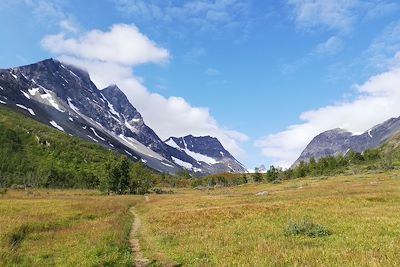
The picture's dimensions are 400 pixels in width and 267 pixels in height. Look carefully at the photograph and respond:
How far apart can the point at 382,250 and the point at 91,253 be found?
12.5 m

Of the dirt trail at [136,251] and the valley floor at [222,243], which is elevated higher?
the valley floor at [222,243]

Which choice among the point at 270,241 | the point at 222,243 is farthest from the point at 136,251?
the point at 270,241

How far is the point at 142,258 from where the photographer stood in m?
20.1

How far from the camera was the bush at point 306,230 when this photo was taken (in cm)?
2300

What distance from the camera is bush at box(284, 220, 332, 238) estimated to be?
23.0m

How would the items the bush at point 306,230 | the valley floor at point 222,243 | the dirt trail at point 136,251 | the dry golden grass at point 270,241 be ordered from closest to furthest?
the dry golden grass at point 270,241
the valley floor at point 222,243
the dirt trail at point 136,251
the bush at point 306,230

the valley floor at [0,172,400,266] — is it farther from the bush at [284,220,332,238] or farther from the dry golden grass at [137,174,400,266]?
the bush at [284,220,332,238]

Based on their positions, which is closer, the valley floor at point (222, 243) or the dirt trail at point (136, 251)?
the valley floor at point (222, 243)

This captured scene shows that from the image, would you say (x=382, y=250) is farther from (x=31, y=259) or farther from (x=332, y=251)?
(x=31, y=259)

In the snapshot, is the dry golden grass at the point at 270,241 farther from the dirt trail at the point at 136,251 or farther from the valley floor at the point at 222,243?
the dirt trail at the point at 136,251

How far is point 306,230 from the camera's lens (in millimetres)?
23703

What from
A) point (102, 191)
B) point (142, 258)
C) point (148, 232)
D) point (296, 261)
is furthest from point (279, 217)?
point (102, 191)

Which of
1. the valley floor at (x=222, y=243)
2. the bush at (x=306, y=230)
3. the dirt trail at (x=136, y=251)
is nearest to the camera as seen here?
the valley floor at (x=222, y=243)

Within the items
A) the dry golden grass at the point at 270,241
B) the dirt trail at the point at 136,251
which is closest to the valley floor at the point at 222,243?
the dry golden grass at the point at 270,241
